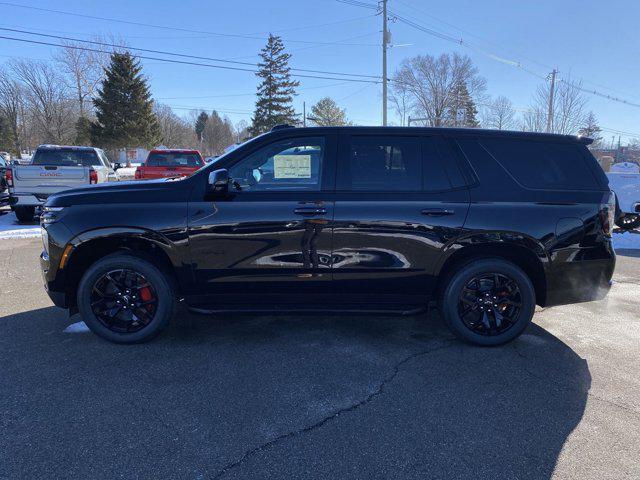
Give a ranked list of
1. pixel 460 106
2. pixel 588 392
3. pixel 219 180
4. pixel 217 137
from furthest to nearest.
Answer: pixel 217 137
pixel 460 106
pixel 219 180
pixel 588 392

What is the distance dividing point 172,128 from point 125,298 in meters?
80.0

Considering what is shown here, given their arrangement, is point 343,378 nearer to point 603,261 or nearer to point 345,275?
point 345,275

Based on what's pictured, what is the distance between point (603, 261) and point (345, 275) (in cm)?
228

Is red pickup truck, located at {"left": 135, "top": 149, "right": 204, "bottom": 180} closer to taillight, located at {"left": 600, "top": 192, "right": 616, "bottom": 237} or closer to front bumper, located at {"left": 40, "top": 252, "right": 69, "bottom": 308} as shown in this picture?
front bumper, located at {"left": 40, "top": 252, "right": 69, "bottom": 308}

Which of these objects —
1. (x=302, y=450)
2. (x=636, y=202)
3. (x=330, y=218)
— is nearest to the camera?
(x=302, y=450)

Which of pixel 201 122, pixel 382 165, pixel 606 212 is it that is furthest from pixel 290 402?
pixel 201 122

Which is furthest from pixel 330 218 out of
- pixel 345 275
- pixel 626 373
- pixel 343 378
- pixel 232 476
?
pixel 626 373

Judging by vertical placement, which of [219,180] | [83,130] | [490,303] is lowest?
[490,303]

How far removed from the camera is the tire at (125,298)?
3.68 metres

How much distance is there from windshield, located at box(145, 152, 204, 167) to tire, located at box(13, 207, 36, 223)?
3408mm

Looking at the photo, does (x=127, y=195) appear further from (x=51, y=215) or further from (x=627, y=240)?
(x=627, y=240)

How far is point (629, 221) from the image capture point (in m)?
10.5

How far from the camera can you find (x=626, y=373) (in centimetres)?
342

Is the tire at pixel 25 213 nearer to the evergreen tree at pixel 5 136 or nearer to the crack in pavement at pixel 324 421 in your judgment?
the crack in pavement at pixel 324 421
